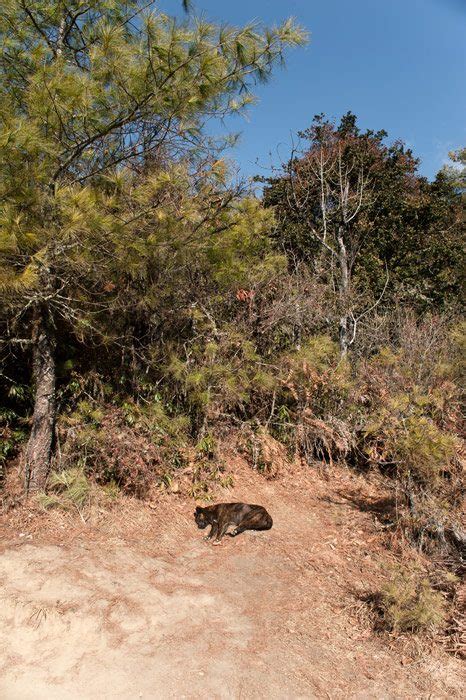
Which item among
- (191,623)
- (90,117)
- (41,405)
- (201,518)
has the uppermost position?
(90,117)

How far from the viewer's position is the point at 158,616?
357 cm

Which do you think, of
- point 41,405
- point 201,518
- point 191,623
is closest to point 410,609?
point 191,623

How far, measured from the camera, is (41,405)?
4.91m

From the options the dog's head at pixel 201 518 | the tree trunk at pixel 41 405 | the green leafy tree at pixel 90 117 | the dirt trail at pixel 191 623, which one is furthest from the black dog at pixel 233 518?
the green leafy tree at pixel 90 117

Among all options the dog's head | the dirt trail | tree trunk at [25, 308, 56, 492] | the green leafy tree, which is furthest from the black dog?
the green leafy tree

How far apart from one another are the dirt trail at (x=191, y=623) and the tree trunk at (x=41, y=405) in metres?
0.68

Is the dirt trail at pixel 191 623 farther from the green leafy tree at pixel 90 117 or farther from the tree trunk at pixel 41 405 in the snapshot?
the green leafy tree at pixel 90 117

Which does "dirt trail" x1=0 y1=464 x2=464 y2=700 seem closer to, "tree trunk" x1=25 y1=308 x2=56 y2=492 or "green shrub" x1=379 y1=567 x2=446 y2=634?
"green shrub" x1=379 y1=567 x2=446 y2=634

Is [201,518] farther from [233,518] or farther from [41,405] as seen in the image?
[41,405]

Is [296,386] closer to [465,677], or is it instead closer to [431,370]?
[431,370]

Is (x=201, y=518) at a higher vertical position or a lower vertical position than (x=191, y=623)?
higher

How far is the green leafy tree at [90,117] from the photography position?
368 centimetres

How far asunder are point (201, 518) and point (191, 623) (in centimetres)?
157

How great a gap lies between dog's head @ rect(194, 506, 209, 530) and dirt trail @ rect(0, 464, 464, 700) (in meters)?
0.12
